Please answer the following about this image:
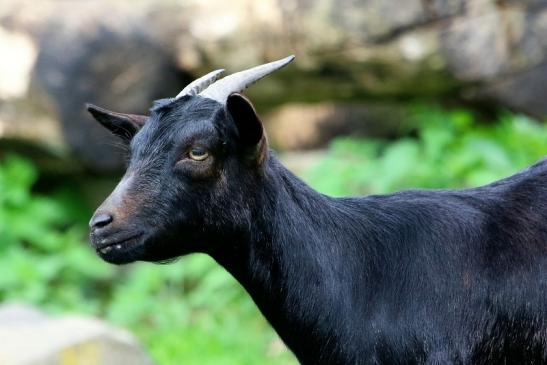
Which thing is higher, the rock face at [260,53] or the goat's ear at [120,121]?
the goat's ear at [120,121]

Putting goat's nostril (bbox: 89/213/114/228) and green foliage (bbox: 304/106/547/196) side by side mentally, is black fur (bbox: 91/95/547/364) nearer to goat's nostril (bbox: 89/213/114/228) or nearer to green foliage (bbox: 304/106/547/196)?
goat's nostril (bbox: 89/213/114/228)

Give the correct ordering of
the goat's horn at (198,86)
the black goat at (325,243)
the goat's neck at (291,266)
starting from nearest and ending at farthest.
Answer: the black goat at (325,243)
the goat's neck at (291,266)
the goat's horn at (198,86)

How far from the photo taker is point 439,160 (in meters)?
10.7

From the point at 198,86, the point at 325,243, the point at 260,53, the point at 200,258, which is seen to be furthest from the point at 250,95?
the point at 325,243

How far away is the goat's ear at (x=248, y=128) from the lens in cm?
500

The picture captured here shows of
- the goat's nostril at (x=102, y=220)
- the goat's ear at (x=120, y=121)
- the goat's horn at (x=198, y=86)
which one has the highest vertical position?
the goat's horn at (x=198, y=86)

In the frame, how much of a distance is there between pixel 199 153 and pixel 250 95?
7.22m

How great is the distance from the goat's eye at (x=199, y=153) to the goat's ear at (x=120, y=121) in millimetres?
546

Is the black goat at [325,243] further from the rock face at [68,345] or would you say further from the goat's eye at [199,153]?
the rock face at [68,345]

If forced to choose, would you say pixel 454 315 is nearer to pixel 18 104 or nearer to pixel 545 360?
pixel 545 360

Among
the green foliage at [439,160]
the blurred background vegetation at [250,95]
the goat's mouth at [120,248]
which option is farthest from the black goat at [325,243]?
the blurred background vegetation at [250,95]

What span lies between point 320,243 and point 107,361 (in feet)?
9.12

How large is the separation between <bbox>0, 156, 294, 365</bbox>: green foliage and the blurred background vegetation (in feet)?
0.07

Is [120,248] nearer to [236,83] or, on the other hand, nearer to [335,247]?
[236,83]
